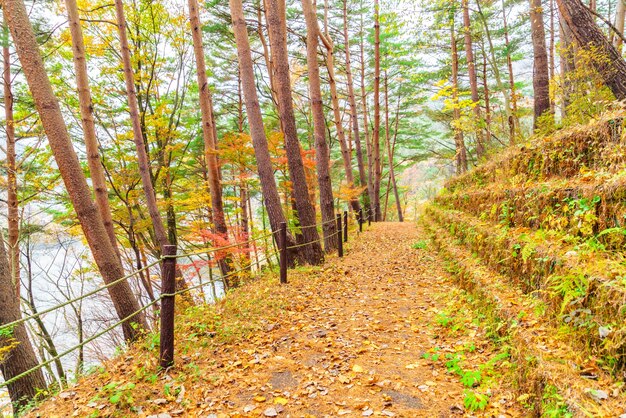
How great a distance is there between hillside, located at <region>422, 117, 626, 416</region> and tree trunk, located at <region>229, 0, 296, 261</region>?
401 centimetres

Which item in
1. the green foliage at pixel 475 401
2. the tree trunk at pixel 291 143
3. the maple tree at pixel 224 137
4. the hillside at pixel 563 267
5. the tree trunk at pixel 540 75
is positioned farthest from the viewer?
the tree trunk at pixel 540 75

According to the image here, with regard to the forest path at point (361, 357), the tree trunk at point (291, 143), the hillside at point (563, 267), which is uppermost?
the tree trunk at point (291, 143)

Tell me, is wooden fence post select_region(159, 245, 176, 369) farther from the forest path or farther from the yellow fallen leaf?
the yellow fallen leaf

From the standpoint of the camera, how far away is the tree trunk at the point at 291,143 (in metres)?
6.69

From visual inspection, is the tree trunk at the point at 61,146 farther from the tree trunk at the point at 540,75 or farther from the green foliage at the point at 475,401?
the tree trunk at the point at 540,75

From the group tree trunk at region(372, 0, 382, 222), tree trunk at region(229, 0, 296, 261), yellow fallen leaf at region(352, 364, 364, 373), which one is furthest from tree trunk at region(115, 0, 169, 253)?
tree trunk at region(372, 0, 382, 222)

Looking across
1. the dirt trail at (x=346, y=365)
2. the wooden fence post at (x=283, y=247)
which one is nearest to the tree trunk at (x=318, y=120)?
the wooden fence post at (x=283, y=247)

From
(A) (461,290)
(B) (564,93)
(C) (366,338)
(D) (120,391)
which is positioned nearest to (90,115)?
(D) (120,391)

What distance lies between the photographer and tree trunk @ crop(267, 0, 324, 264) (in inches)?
263

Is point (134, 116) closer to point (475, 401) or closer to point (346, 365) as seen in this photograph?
point (346, 365)

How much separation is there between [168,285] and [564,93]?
7485mm

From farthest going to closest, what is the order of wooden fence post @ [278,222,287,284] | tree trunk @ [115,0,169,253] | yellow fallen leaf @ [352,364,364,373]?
tree trunk @ [115,0,169,253] < wooden fence post @ [278,222,287,284] < yellow fallen leaf @ [352,364,364,373]

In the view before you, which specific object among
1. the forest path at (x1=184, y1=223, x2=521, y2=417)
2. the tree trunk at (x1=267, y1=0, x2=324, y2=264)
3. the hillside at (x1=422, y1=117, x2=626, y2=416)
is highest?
the tree trunk at (x1=267, y1=0, x2=324, y2=264)

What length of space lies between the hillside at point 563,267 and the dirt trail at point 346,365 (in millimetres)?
422
